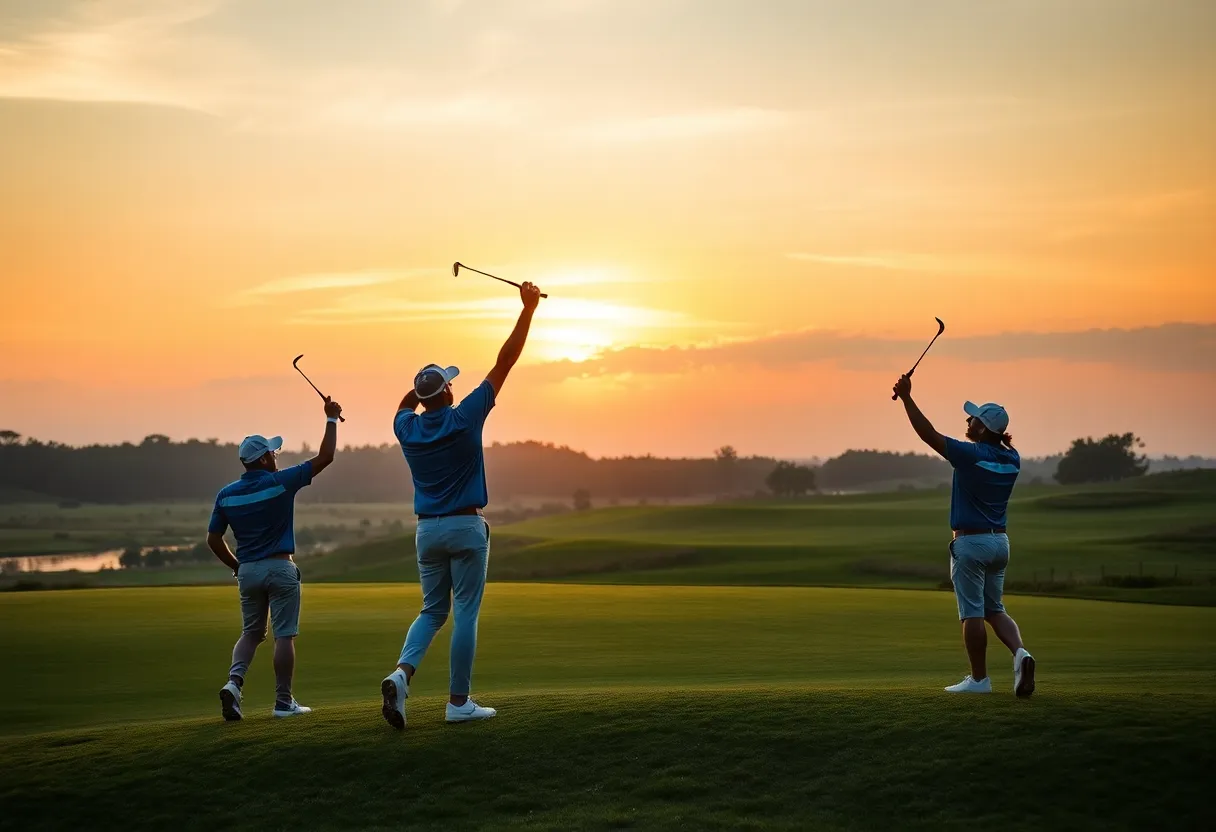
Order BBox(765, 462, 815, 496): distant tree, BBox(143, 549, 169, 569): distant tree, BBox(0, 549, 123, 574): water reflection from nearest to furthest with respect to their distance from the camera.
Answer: BBox(0, 549, 123, 574): water reflection, BBox(143, 549, 169, 569): distant tree, BBox(765, 462, 815, 496): distant tree

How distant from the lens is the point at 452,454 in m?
10.7

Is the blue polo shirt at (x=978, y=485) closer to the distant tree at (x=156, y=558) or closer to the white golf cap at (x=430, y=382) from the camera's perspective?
the white golf cap at (x=430, y=382)

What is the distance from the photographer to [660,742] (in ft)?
33.0

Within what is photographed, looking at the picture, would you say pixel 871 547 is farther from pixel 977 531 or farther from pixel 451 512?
pixel 451 512

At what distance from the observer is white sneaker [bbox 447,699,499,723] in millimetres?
10797

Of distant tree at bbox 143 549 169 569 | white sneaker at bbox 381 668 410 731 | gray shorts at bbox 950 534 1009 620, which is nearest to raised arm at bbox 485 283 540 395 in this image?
white sneaker at bbox 381 668 410 731

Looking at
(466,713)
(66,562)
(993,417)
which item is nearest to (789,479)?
(66,562)

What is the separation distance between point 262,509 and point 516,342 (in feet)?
10.7

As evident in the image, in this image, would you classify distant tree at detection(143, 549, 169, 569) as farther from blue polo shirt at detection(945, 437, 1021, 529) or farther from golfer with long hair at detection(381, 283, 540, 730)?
blue polo shirt at detection(945, 437, 1021, 529)

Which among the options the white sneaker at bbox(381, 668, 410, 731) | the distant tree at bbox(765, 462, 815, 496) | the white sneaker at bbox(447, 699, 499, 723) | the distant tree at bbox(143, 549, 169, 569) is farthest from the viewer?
the distant tree at bbox(765, 462, 815, 496)

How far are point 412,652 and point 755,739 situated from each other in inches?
124

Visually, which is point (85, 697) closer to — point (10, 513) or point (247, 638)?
point (247, 638)

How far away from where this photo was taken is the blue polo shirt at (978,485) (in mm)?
11594

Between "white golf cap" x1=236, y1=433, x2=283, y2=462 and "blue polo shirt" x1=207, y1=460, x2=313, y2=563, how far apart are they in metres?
0.22
